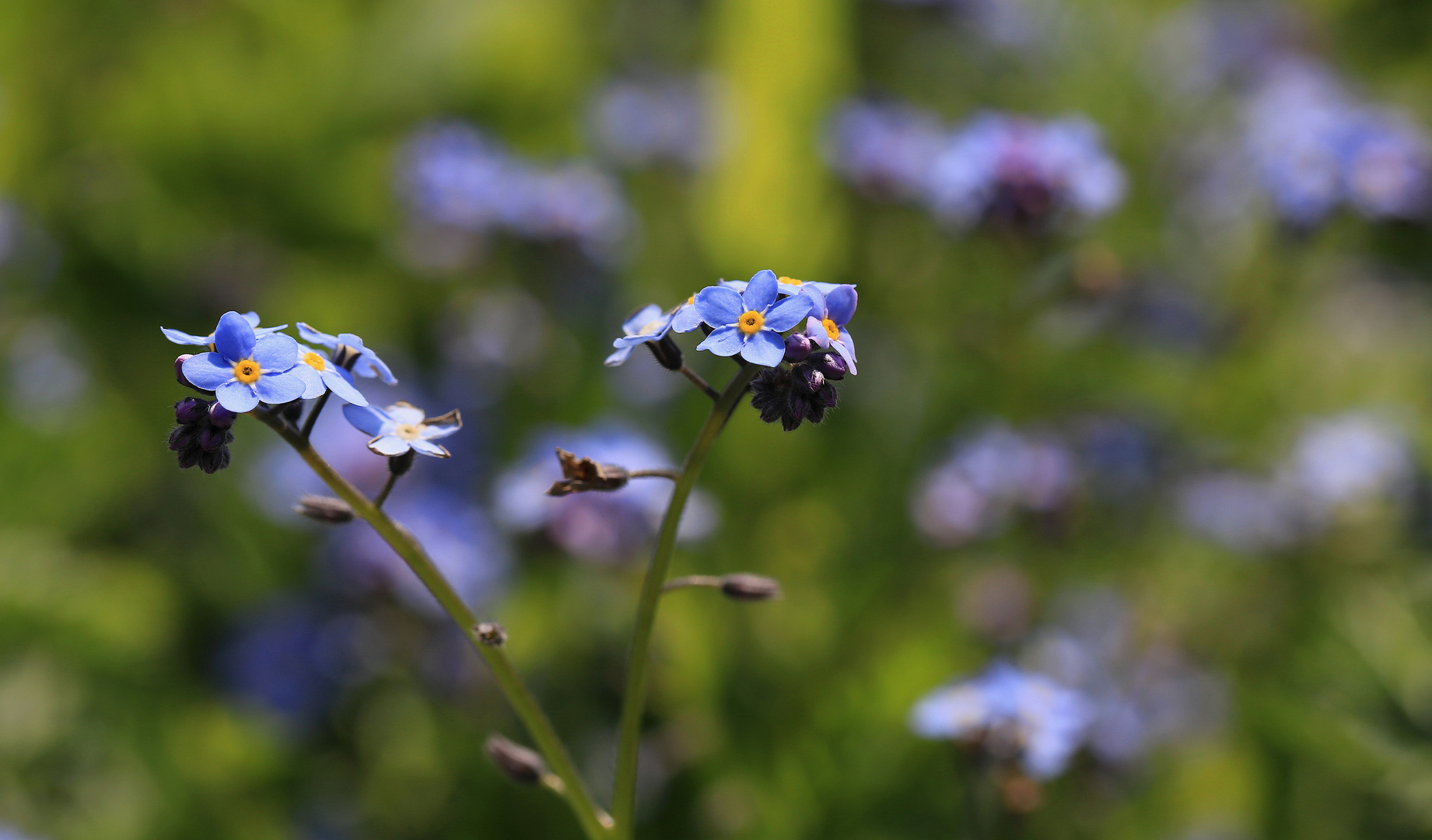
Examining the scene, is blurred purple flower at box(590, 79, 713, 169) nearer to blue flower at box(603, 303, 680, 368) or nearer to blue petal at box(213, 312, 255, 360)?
blue flower at box(603, 303, 680, 368)

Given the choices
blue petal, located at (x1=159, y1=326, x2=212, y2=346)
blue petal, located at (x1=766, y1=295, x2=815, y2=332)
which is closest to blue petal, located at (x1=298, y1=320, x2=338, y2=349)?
blue petal, located at (x1=159, y1=326, x2=212, y2=346)

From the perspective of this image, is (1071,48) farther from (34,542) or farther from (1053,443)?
(34,542)

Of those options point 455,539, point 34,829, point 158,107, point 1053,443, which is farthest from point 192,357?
point 158,107

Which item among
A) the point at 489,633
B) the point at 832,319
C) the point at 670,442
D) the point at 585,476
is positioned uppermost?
the point at 670,442

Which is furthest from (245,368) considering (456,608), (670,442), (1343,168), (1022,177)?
(1343,168)

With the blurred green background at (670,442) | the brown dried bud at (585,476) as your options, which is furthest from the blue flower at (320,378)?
the blurred green background at (670,442)

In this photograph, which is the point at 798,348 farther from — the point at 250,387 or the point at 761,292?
the point at 250,387

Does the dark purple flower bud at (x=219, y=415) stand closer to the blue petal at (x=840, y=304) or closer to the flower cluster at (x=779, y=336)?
the flower cluster at (x=779, y=336)
